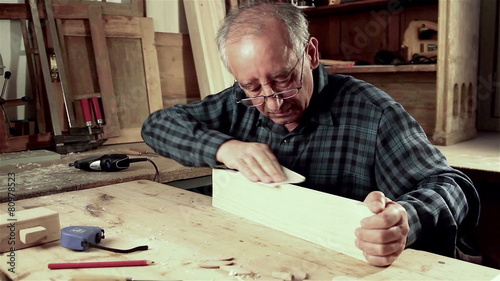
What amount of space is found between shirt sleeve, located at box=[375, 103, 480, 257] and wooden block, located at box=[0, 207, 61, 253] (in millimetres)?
755

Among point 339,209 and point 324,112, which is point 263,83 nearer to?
point 324,112

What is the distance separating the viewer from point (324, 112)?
4.89 feet

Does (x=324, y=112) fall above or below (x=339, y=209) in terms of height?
above

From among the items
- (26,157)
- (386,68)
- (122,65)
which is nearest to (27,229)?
(26,157)

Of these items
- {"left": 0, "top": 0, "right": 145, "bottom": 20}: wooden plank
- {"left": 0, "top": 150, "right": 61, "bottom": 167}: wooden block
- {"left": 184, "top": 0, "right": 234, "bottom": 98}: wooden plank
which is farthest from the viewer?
{"left": 184, "top": 0, "right": 234, "bottom": 98}: wooden plank

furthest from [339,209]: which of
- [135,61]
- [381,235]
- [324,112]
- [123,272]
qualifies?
[135,61]

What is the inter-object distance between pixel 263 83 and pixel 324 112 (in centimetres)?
27

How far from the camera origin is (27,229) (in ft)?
3.26

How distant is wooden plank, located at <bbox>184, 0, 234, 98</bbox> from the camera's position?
307 cm

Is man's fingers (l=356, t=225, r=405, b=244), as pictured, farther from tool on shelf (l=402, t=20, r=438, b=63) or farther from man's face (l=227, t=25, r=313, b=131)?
tool on shelf (l=402, t=20, r=438, b=63)

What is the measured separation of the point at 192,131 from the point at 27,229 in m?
0.69

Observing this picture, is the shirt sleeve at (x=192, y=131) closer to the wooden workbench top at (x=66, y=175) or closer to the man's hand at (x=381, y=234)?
the wooden workbench top at (x=66, y=175)

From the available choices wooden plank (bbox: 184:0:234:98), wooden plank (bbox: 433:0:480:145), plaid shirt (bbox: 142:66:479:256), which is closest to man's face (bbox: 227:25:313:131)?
plaid shirt (bbox: 142:66:479:256)

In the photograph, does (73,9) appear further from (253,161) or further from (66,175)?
(253,161)
